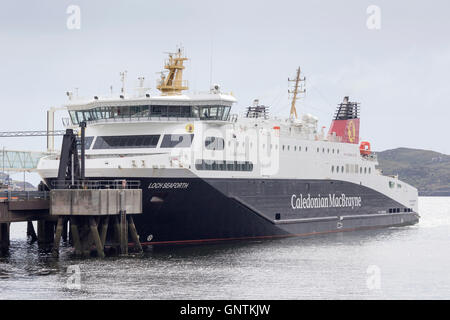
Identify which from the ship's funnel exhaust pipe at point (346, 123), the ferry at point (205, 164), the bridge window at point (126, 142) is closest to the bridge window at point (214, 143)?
the ferry at point (205, 164)

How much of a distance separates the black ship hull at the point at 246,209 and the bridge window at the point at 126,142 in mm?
3047

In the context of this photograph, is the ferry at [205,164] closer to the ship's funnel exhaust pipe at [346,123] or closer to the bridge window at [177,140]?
the bridge window at [177,140]

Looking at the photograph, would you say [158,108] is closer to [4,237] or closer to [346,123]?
[4,237]

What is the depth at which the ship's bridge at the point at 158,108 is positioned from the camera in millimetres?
39906

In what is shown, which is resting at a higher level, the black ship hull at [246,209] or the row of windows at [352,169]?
the row of windows at [352,169]

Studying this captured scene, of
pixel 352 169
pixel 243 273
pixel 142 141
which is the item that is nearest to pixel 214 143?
pixel 142 141

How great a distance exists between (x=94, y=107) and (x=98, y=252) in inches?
379

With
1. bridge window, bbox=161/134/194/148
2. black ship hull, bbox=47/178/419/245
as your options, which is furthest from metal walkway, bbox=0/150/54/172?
bridge window, bbox=161/134/194/148

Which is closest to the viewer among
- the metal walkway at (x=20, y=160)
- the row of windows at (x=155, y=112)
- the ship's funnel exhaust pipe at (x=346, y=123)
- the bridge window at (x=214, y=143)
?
the bridge window at (x=214, y=143)

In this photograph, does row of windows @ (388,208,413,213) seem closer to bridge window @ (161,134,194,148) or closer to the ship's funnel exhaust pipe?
the ship's funnel exhaust pipe

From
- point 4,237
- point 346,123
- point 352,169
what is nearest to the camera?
point 4,237

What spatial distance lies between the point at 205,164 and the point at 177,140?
203 cm

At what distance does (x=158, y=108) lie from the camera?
131ft
